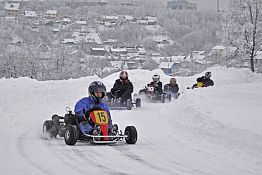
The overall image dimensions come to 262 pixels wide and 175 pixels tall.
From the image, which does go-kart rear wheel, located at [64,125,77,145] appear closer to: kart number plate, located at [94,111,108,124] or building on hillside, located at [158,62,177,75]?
kart number plate, located at [94,111,108,124]

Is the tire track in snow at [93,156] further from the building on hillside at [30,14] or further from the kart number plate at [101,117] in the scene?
the building on hillside at [30,14]

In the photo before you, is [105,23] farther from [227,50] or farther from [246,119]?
[246,119]

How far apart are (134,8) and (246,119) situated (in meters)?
151

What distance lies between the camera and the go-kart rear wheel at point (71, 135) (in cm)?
1102

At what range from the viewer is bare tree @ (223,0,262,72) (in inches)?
1857

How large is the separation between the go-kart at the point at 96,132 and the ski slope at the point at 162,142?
0.18m

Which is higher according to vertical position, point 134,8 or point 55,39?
point 134,8

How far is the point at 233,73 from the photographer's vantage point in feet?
130

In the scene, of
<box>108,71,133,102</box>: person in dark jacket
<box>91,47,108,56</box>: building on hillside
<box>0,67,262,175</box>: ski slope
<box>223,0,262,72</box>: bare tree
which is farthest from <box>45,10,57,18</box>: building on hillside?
<box>0,67,262,175</box>: ski slope

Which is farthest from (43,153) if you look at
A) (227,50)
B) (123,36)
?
(123,36)

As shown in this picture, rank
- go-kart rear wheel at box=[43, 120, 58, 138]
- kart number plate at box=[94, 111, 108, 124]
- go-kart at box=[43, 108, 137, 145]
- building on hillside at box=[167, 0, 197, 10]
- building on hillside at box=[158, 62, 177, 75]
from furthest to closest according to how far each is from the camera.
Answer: building on hillside at box=[167, 0, 197, 10], building on hillside at box=[158, 62, 177, 75], go-kart rear wheel at box=[43, 120, 58, 138], kart number plate at box=[94, 111, 108, 124], go-kart at box=[43, 108, 137, 145]

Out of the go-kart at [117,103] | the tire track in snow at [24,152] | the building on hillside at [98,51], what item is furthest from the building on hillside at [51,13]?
the tire track in snow at [24,152]

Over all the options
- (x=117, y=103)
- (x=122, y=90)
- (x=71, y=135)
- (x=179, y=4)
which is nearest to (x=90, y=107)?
(x=71, y=135)

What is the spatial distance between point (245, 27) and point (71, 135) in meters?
38.3
